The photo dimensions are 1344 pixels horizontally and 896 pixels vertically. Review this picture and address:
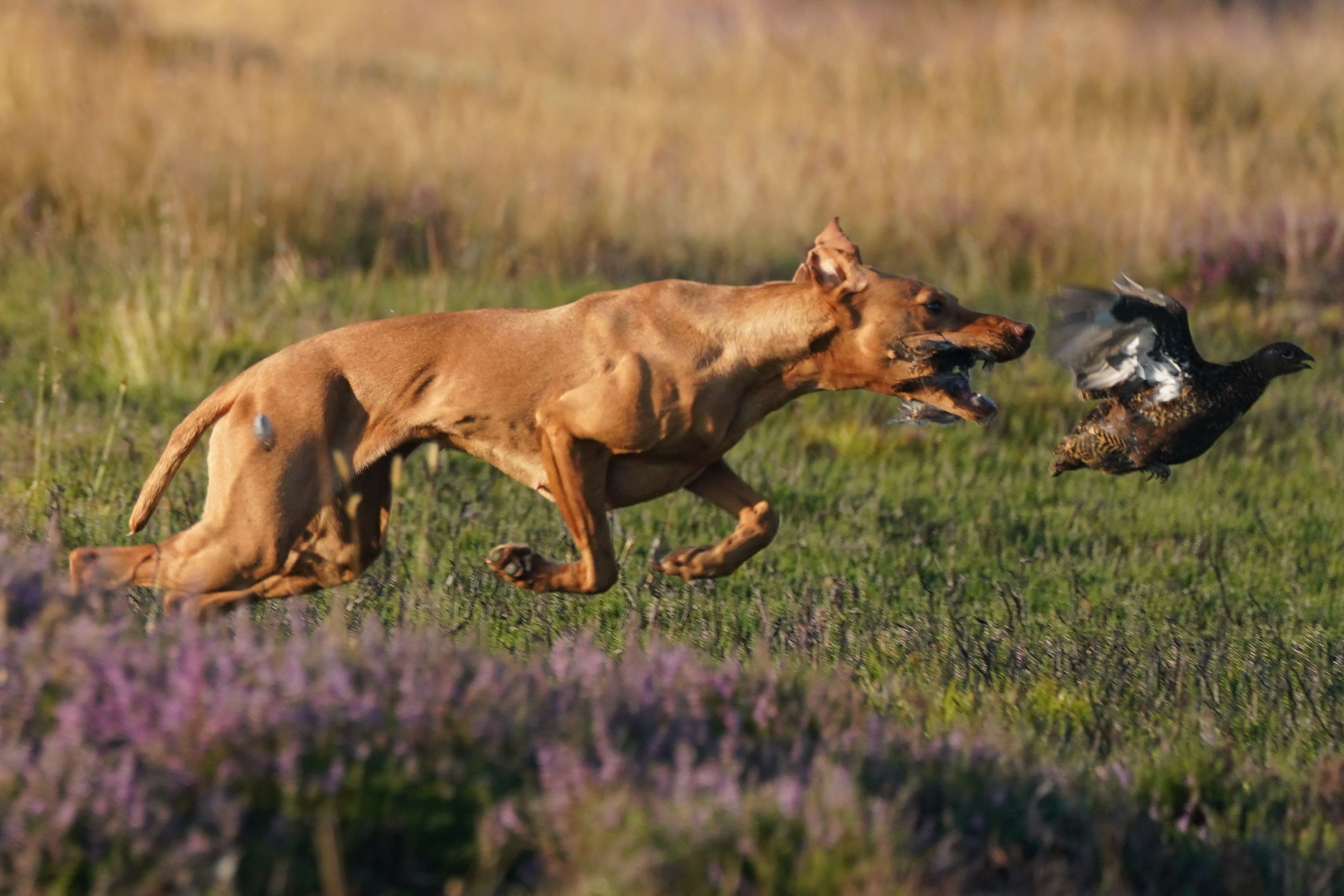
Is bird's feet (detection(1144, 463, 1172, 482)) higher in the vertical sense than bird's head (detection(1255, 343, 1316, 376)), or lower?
lower

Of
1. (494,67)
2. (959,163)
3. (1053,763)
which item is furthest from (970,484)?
(494,67)

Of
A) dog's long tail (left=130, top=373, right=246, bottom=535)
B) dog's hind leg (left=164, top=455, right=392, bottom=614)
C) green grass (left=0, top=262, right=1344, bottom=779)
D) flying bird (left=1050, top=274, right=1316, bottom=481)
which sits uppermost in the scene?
flying bird (left=1050, top=274, right=1316, bottom=481)

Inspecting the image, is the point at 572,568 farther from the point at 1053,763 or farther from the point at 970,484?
the point at 970,484

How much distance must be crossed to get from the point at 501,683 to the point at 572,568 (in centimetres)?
170

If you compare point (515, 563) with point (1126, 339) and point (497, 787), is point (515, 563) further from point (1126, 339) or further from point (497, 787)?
point (1126, 339)

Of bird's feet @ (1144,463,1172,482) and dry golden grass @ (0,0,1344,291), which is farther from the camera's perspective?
dry golden grass @ (0,0,1344,291)

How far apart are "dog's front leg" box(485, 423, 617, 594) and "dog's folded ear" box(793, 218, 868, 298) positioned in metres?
0.86

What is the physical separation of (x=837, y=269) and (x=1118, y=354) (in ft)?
3.64

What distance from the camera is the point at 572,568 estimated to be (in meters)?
5.54

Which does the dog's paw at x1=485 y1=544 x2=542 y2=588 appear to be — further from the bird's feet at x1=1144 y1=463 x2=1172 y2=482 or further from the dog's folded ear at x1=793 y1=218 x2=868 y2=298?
the bird's feet at x1=1144 y1=463 x2=1172 y2=482

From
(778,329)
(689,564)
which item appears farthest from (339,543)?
(778,329)

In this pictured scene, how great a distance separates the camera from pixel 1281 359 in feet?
19.5

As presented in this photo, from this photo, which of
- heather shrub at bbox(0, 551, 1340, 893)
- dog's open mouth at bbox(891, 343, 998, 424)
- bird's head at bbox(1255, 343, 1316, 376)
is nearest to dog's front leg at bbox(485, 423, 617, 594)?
dog's open mouth at bbox(891, 343, 998, 424)

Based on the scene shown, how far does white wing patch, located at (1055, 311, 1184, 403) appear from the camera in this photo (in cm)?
576
